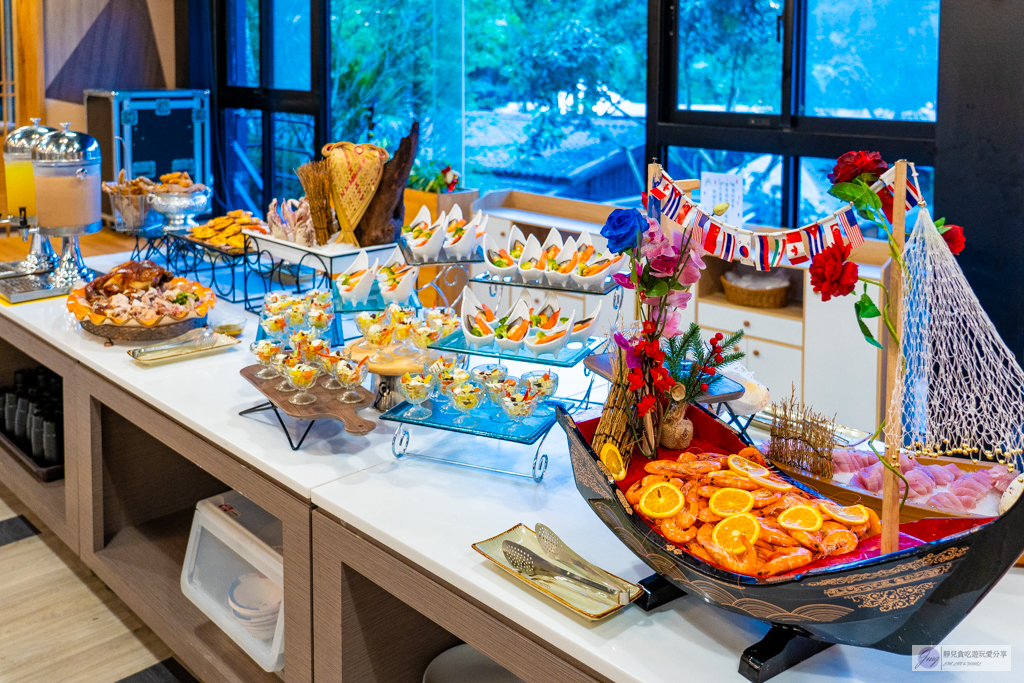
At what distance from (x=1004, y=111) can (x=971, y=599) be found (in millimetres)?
2701

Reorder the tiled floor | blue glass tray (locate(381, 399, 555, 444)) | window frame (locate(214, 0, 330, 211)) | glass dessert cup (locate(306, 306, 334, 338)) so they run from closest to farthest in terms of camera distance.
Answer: blue glass tray (locate(381, 399, 555, 444)) → glass dessert cup (locate(306, 306, 334, 338)) → the tiled floor → window frame (locate(214, 0, 330, 211))

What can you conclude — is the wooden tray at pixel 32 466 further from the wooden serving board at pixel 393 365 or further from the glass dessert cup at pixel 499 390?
the glass dessert cup at pixel 499 390

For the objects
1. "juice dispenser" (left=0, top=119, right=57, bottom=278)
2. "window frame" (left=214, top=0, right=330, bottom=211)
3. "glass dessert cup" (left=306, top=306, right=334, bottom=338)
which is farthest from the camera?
"window frame" (left=214, top=0, right=330, bottom=211)

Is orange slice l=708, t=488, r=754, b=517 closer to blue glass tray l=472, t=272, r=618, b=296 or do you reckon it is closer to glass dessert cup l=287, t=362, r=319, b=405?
blue glass tray l=472, t=272, r=618, b=296

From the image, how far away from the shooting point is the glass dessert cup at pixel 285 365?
1.78 m

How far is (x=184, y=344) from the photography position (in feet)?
7.37

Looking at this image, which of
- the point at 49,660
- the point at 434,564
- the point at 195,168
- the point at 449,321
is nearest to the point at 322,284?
the point at 449,321

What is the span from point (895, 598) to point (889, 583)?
1.0 inches

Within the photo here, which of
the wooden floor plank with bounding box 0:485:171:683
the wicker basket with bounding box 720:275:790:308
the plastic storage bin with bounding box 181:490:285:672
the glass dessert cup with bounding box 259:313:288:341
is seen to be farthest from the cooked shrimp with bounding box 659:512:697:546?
the wicker basket with bounding box 720:275:790:308

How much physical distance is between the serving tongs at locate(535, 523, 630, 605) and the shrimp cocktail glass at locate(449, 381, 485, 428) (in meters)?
0.33

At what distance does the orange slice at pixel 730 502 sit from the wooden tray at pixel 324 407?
0.70m

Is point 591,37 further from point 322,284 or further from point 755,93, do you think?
point 322,284

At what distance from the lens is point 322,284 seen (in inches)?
108

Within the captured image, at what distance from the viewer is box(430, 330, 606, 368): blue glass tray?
5.49 ft
